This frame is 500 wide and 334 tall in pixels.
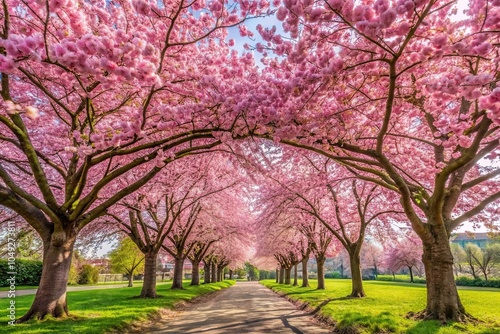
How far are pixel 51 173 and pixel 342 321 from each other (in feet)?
45.9

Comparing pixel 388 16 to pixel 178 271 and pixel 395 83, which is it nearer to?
pixel 395 83

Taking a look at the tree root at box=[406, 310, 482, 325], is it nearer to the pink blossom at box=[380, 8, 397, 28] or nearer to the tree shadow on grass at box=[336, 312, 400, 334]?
the tree shadow on grass at box=[336, 312, 400, 334]

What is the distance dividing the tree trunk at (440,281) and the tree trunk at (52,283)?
10.0m

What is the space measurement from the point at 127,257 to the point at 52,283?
31285 mm

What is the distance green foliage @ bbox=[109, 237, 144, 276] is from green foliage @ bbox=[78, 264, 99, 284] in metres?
5.68

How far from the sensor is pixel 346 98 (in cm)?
731

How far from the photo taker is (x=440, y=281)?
8086 millimetres

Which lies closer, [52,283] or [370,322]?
[52,283]

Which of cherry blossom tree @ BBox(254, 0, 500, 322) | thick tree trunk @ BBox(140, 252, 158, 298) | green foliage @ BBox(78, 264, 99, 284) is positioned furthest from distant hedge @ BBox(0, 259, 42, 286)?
cherry blossom tree @ BBox(254, 0, 500, 322)

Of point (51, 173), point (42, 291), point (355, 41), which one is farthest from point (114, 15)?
point (51, 173)

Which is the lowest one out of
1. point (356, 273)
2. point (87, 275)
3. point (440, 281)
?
point (87, 275)

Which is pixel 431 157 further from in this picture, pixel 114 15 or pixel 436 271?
pixel 114 15

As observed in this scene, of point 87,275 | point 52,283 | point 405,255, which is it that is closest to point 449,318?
point 52,283

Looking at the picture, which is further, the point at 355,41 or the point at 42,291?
the point at 42,291
